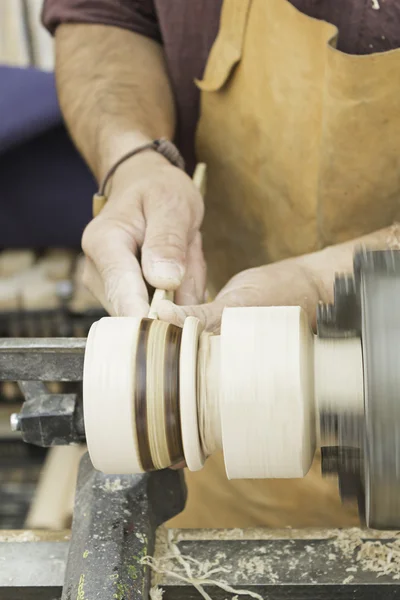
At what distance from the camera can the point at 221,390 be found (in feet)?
2.19

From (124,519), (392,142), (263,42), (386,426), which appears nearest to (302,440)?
(386,426)

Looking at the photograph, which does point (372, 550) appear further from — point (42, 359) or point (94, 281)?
point (94, 281)

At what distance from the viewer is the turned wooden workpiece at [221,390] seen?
0.66 meters

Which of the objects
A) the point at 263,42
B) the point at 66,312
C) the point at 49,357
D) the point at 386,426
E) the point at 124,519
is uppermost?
the point at 263,42

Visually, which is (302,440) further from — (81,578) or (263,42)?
(263,42)

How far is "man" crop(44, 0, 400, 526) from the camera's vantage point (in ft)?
3.47

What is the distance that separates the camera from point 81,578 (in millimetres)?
775

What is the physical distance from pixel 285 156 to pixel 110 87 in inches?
17.0

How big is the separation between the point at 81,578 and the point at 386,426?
1.35 ft

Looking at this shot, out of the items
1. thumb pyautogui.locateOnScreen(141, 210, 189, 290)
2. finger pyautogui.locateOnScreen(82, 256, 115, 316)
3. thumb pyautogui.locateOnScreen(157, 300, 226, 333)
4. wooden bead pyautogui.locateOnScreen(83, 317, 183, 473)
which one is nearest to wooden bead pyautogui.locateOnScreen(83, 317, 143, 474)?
wooden bead pyautogui.locateOnScreen(83, 317, 183, 473)

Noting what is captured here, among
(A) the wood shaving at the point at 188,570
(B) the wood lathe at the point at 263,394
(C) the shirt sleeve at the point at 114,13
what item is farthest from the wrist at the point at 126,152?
(A) the wood shaving at the point at 188,570

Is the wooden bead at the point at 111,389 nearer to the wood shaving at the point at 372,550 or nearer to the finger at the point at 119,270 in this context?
the finger at the point at 119,270

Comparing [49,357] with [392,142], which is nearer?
[49,357]

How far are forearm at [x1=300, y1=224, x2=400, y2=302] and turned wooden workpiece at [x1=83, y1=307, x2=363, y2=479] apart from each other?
0.37m
